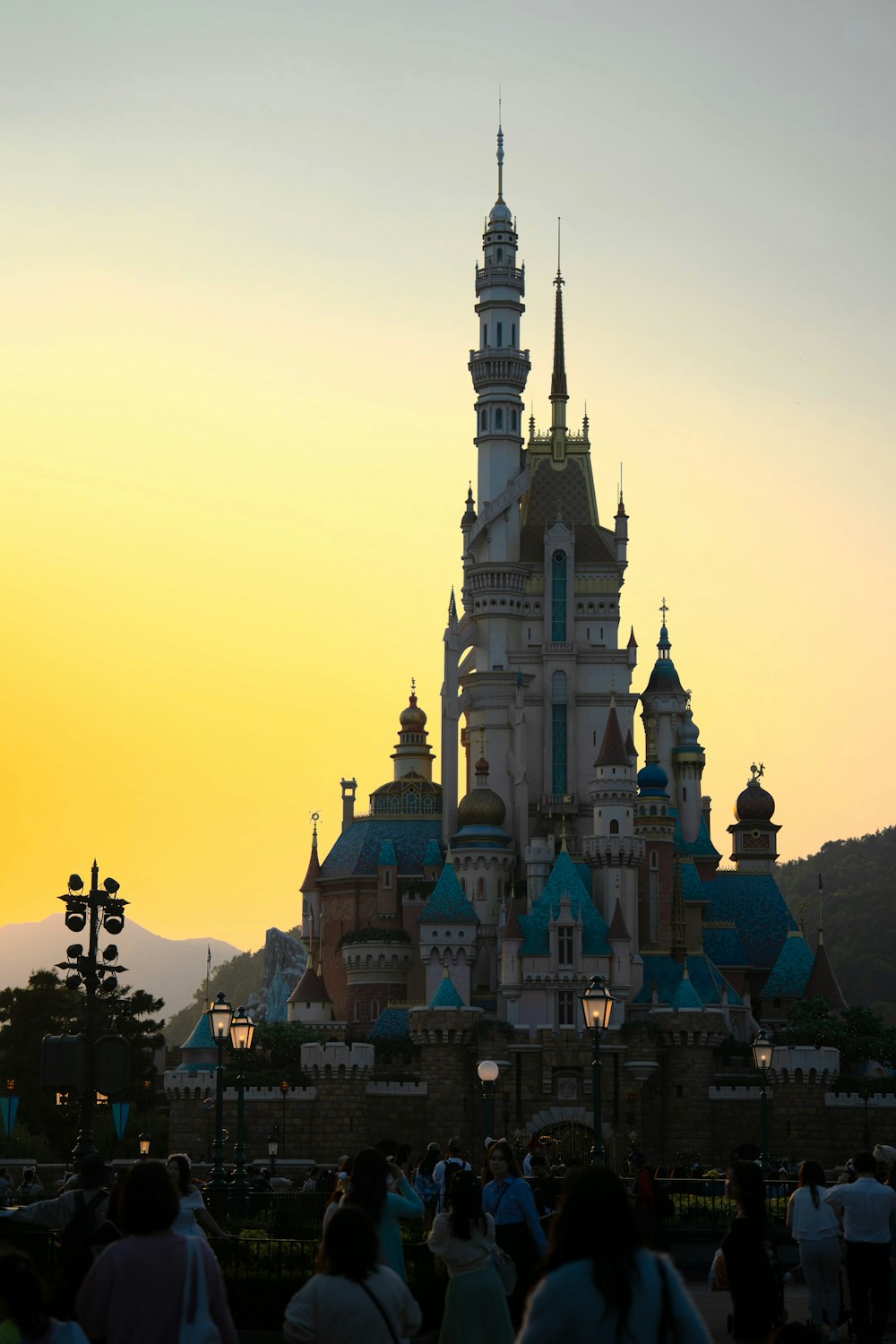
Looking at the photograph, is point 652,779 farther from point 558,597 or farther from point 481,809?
point 558,597

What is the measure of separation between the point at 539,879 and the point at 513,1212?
63.4 m

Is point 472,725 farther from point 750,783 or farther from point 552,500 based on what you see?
point 750,783

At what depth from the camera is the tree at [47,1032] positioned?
81625mm

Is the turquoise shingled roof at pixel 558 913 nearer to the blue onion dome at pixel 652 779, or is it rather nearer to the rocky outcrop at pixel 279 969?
the blue onion dome at pixel 652 779

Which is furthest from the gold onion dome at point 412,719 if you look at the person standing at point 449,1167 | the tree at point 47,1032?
the person standing at point 449,1167

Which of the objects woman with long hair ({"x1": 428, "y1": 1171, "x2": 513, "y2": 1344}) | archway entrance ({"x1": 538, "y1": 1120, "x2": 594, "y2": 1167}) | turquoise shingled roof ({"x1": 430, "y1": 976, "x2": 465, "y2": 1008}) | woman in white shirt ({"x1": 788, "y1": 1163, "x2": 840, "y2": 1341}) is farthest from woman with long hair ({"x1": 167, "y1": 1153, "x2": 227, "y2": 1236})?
turquoise shingled roof ({"x1": 430, "y1": 976, "x2": 465, "y2": 1008})

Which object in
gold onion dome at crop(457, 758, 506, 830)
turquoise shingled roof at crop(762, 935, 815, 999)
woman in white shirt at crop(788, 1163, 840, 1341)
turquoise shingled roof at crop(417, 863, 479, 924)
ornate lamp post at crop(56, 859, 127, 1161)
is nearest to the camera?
woman in white shirt at crop(788, 1163, 840, 1341)

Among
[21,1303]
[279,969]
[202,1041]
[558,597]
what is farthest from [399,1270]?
[279,969]

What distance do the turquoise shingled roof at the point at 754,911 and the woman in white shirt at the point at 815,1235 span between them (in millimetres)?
71064

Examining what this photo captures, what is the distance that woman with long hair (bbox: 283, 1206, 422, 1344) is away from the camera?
10320 millimetres

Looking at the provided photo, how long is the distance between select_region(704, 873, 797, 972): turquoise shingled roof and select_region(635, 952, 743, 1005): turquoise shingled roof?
8.09 m

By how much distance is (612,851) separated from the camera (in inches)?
3127

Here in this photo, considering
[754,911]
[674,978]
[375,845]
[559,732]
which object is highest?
[559,732]

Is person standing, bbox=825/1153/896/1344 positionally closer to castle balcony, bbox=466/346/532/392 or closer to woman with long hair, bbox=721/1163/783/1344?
woman with long hair, bbox=721/1163/783/1344
